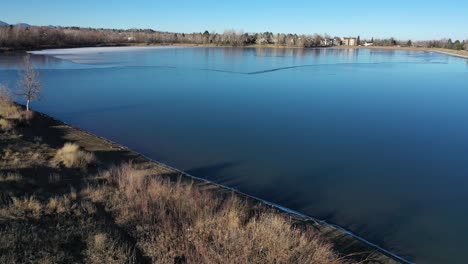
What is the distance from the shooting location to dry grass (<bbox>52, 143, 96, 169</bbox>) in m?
9.70

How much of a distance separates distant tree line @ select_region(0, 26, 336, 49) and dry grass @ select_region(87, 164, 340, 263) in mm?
67516

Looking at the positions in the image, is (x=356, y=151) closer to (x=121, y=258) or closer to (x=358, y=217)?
(x=358, y=217)

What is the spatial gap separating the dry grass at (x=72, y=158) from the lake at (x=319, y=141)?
235 cm


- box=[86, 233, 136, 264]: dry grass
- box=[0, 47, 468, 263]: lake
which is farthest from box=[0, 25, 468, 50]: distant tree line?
box=[86, 233, 136, 264]: dry grass

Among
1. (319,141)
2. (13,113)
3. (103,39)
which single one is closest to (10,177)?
(13,113)

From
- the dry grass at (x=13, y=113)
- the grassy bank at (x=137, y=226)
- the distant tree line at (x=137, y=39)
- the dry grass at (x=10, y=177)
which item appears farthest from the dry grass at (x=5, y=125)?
the distant tree line at (x=137, y=39)

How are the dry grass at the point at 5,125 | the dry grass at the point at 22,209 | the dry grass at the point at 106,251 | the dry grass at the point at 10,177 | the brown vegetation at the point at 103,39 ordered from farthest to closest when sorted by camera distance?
1. the brown vegetation at the point at 103,39
2. the dry grass at the point at 5,125
3. the dry grass at the point at 10,177
4. the dry grass at the point at 22,209
5. the dry grass at the point at 106,251

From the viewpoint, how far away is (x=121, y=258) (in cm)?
484

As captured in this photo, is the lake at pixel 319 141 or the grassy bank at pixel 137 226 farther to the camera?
the lake at pixel 319 141

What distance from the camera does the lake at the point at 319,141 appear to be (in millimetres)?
8312

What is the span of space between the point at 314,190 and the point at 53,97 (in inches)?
673

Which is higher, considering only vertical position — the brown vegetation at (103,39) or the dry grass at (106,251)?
the brown vegetation at (103,39)

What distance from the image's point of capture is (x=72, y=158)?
9.87 m

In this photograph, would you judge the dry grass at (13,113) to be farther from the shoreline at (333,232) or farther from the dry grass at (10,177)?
the dry grass at (10,177)
